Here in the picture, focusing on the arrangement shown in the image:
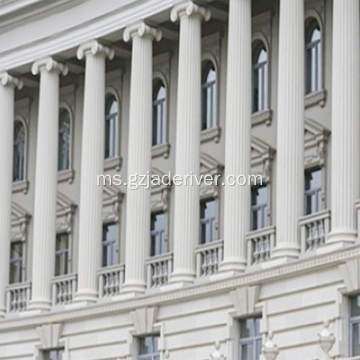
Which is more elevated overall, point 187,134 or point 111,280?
point 187,134

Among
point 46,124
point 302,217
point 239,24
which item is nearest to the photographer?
point 302,217

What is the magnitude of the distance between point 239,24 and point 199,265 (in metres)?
7.51

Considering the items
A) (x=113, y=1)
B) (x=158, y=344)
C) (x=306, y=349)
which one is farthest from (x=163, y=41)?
(x=306, y=349)

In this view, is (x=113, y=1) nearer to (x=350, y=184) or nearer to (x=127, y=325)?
(x=127, y=325)

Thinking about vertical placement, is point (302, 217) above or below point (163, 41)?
below

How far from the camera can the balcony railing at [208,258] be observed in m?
56.5

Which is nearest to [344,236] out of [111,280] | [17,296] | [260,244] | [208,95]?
[260,244]

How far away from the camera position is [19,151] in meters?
70.6

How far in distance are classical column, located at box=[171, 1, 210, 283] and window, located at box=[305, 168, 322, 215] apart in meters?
3.72

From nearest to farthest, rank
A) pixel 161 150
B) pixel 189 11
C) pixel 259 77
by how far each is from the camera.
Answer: pixel 189 11, pixel 259 77, pixel 161 150

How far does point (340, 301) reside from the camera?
49.0 metres

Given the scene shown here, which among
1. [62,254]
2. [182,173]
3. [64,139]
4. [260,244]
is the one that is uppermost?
[64,139]

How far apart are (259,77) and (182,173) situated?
4.05 m

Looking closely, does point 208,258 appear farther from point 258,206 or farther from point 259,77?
point 259,77
